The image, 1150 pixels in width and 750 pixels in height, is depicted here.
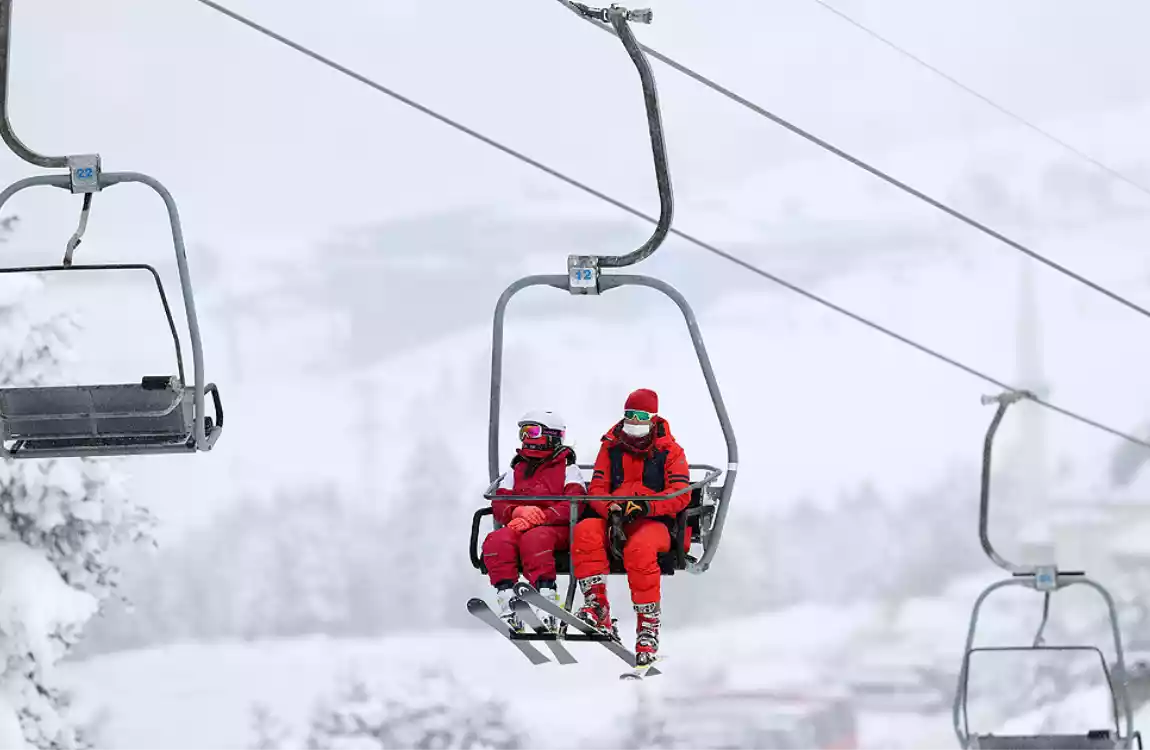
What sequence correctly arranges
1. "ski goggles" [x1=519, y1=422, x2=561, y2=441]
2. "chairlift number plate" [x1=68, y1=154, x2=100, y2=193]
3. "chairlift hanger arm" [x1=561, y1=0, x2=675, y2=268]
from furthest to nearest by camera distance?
1. "ski goggles" [x1=519, y1=422, x2=561, y2=441]
2. "chairlift number plate" [x1=68, y1=154, x2=100, y2=193]
3. "chairlift hanger arm" [x1=561, y1=0, x2=675, y2=268]

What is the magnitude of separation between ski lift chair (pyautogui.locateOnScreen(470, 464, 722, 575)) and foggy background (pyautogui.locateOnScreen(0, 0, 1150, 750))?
10.8 meters

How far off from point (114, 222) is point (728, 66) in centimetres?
565

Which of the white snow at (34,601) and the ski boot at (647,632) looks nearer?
the ski boot at (647,632)

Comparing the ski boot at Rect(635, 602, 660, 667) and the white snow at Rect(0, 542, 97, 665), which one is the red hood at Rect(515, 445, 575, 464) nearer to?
the ski boot at Rect(635, 602, 660, 667)

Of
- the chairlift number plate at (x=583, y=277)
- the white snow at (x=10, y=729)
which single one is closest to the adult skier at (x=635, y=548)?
the chairlift number plate at (x=583, y=277)

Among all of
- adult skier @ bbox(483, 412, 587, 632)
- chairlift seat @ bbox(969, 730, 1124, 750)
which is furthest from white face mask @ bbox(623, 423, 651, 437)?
chairlift seat @ bbox(969, 730, 1124, 750)

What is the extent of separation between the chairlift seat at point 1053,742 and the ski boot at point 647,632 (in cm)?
192

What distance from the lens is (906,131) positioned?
1692cm

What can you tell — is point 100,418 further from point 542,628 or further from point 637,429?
point 637,429

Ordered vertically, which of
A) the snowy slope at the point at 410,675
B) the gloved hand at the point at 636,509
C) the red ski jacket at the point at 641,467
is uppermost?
the red ski jacket at the point at 641,467

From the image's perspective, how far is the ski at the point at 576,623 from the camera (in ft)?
13.2

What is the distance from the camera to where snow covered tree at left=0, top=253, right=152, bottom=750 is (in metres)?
11.9

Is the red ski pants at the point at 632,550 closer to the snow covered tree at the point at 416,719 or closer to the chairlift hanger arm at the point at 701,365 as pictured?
the chairlift hanger arm at the point at 701,365

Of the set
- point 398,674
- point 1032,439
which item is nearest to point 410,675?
point 398,674
